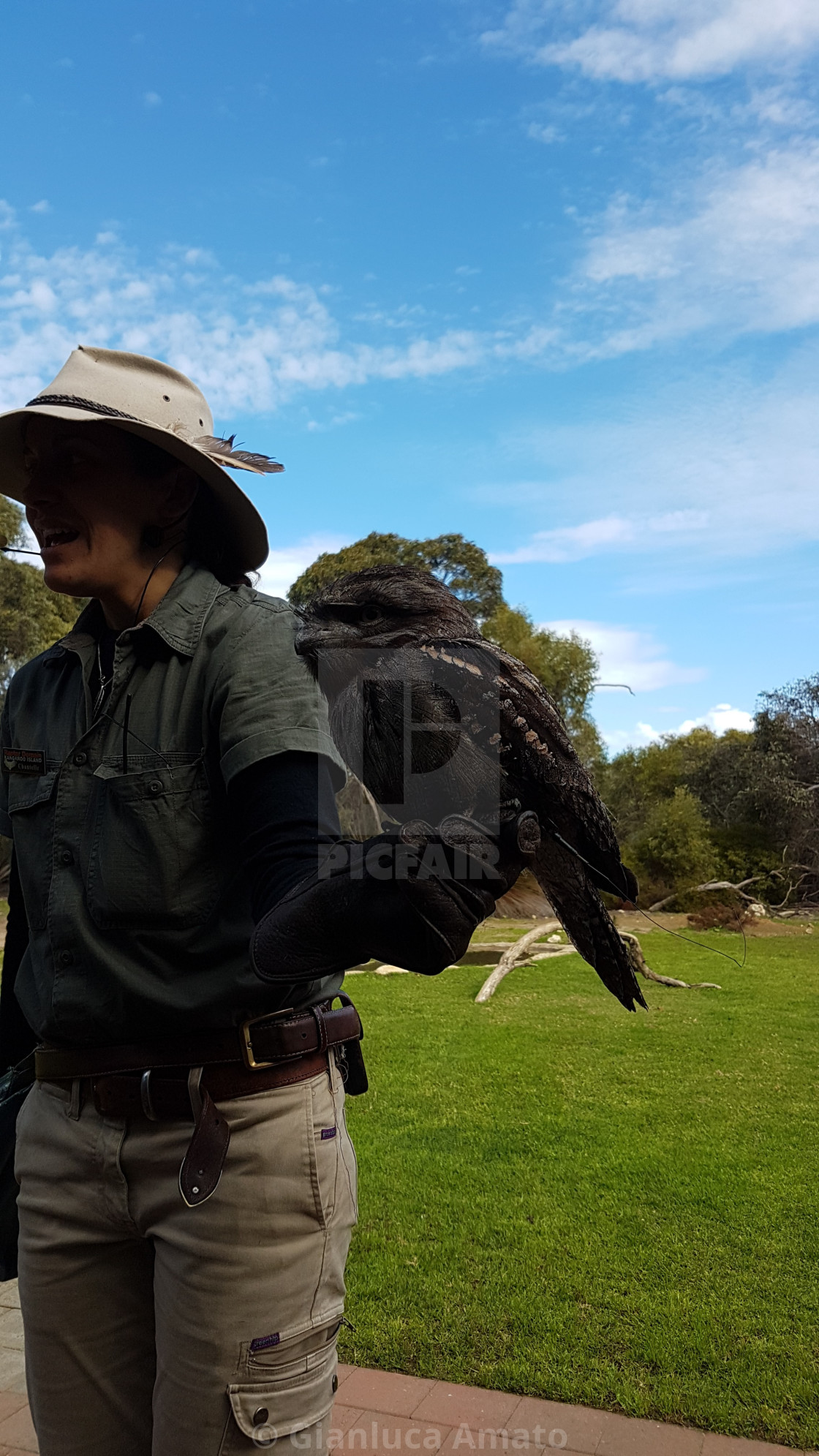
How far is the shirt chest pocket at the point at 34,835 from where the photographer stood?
1.68 meters

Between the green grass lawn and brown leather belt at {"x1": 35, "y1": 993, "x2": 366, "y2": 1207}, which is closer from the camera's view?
brown leather belt at {"x1": 35, "y1": 993, "x2": 366, "y2": 1207}

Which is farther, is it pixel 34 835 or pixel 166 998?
pixel 34 835

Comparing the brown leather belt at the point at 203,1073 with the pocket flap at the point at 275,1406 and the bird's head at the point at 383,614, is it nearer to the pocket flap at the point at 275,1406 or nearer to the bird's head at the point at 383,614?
the pocket flap at the point at 275,1406

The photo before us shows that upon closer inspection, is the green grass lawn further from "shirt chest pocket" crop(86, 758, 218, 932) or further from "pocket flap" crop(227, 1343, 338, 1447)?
"shirt chest pocket" crop(86, 758, 218, 932)

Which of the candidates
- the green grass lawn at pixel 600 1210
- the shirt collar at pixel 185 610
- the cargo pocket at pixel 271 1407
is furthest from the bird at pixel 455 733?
the green grass lawn at pixel 600 1210

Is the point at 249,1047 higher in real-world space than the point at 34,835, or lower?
lower

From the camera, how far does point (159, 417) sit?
5.41 feet

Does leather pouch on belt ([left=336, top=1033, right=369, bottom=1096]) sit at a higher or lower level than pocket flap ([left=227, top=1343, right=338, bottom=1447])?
higher

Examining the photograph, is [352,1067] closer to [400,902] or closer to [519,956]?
[400,902]

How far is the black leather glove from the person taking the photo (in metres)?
0.96

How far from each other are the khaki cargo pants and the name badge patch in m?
0.57

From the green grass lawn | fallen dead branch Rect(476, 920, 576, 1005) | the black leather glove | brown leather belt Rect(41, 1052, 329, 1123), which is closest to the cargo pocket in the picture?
brown leather belt Rect(41, 1052, 329, 1123)

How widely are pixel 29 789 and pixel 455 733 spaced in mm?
972

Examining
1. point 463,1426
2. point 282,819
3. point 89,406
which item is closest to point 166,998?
point 282,819
